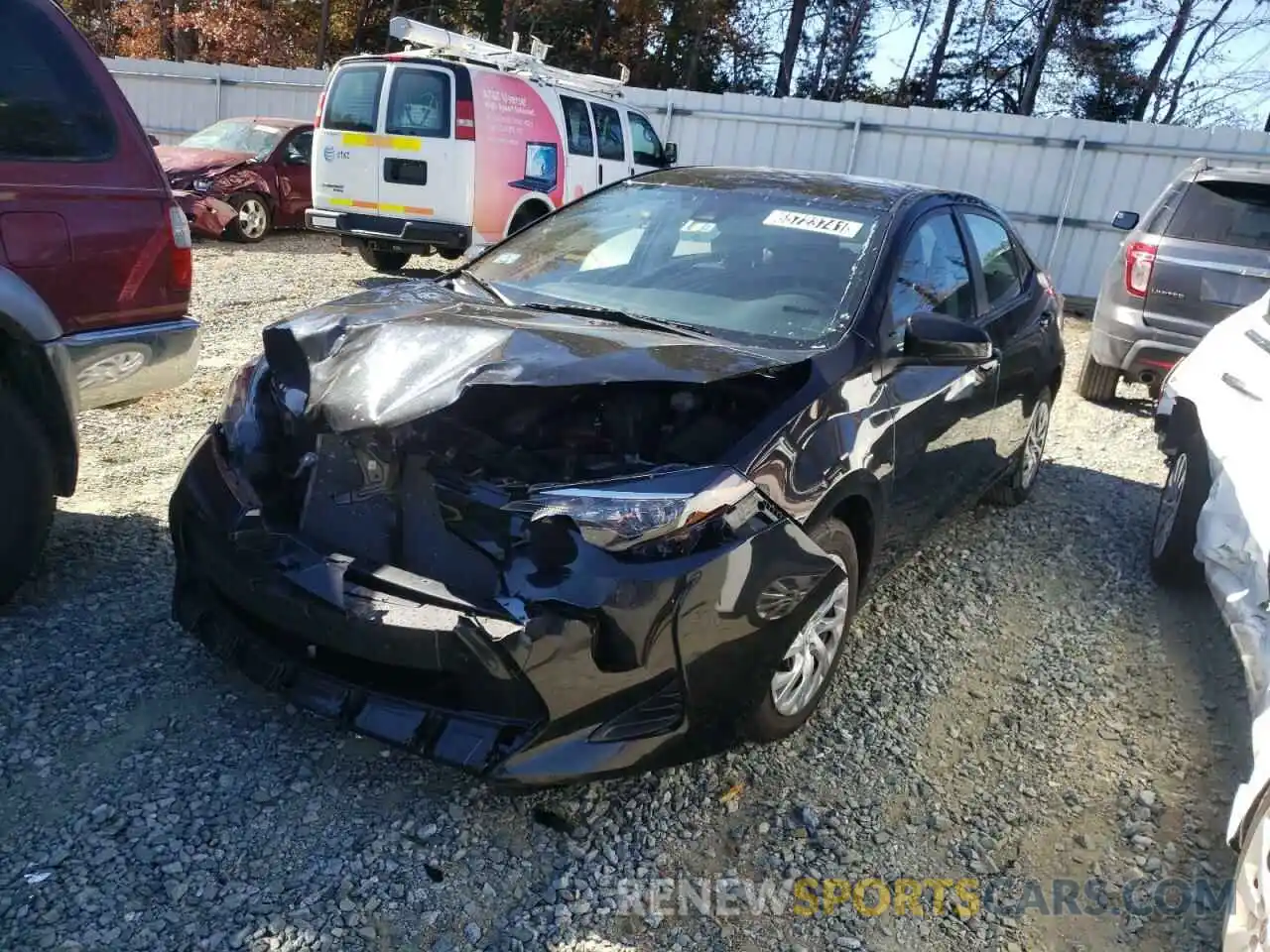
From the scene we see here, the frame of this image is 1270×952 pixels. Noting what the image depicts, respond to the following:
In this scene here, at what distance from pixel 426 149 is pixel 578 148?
7.17 feet

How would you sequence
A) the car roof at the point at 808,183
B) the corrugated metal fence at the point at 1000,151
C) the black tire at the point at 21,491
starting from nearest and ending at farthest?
the black tire at the point at 21,491 < the car roof at the point at 808,183 < the corrugated metal fence at the point at 1000,151

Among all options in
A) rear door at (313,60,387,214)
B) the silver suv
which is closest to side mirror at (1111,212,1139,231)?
the silver suv

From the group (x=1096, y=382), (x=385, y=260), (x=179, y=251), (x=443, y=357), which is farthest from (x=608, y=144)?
(x=443, y=357)

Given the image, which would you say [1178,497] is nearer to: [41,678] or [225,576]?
[225,576]

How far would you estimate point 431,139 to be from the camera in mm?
9086

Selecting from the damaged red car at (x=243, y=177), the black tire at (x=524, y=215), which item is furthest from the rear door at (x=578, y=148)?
the damaged red car at (x=243, y=177)

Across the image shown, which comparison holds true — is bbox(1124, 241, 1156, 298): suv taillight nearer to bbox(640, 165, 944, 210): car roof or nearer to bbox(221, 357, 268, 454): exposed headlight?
bbox(640, 165, 944, 210): car roof

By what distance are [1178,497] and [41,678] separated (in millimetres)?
4380

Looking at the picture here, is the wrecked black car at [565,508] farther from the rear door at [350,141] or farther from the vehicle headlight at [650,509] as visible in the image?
the rear door at [350,141]

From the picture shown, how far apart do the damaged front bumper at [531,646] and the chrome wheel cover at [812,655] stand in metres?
0.18

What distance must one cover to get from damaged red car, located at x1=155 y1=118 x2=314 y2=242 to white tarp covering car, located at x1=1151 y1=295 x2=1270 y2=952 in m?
10.2

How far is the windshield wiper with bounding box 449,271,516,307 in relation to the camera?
3.31 metres

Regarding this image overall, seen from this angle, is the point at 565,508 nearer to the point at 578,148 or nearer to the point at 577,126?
the point at 578,148

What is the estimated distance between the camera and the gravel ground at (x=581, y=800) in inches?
84.2
